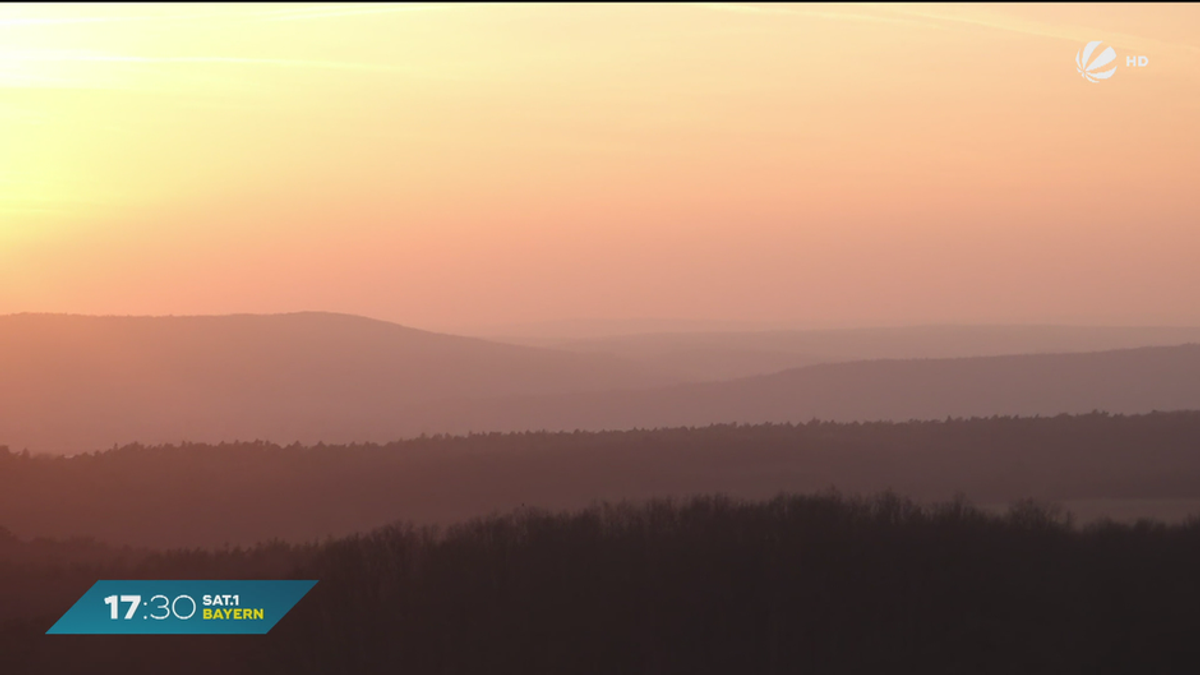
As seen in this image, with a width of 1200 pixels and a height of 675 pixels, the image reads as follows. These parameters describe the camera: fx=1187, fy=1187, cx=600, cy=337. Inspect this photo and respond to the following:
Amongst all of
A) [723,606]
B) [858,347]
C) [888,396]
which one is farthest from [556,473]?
[858,347]

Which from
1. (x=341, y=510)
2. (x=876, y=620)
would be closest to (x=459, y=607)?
(x=876, y=620)

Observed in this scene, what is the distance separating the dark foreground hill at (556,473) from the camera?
1032 inches

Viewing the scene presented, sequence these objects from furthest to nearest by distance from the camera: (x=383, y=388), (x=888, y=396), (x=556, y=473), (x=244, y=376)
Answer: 1. (x=383, y=388)
2. (x=244, y=376)
3. (x=888, y=396)
4. (x=556, y=473)

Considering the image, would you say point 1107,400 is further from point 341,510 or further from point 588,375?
point 341,510

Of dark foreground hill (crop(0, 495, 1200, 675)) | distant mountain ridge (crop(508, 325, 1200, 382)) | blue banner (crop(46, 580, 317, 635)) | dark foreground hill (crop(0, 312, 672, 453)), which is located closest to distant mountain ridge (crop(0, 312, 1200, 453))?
dark foreground hill (crop(0, 312, 672, 453))

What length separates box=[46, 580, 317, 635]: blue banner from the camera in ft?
49.5

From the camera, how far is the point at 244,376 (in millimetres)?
108500

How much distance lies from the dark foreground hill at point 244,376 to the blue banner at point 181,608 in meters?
61.5

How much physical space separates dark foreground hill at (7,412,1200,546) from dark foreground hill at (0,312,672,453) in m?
48.0

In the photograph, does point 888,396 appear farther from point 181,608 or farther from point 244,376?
point 181,608

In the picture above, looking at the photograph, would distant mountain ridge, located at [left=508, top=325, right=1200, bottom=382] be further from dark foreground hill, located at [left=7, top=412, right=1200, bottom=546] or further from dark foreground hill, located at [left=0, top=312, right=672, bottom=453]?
dark foreground hill, located at [left=7, top=412, right=1200, bottom=546]

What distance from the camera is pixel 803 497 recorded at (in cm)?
1891

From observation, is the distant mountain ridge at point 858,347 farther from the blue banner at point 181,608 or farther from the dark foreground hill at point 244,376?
the blue banner at point 181,608

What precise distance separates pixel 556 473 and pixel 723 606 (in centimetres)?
1522
